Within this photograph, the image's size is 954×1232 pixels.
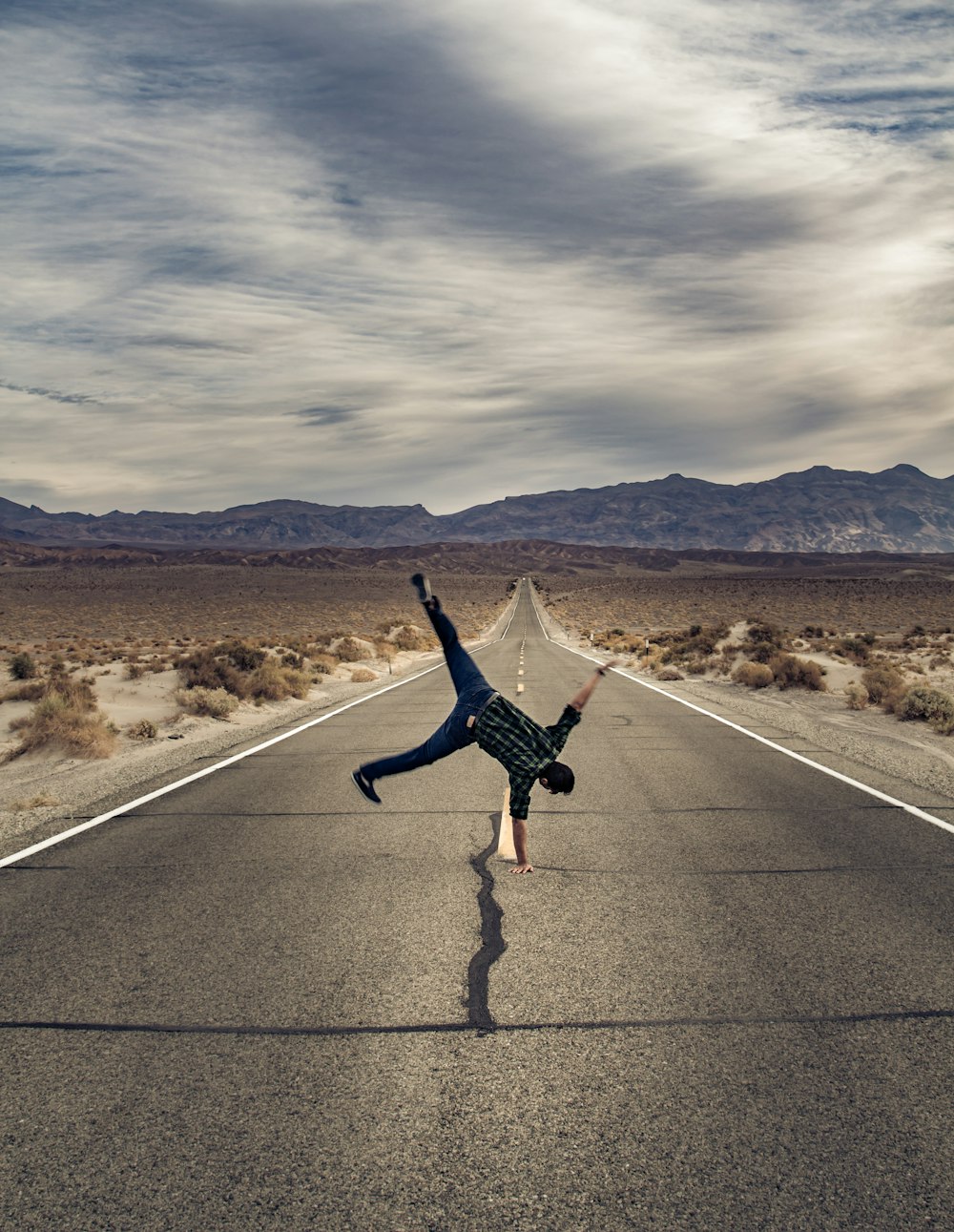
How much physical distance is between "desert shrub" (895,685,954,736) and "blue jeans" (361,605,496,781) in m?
12.0

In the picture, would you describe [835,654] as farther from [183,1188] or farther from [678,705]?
[183,1188]

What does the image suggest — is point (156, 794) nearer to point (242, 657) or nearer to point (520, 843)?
point (520, 843)

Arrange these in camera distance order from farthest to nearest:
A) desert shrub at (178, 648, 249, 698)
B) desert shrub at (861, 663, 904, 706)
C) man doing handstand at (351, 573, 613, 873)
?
desert shrub at (178, 648, 249, 698) → desert shrub at (861, 663, 904, 706) → man doing handstand at (351, 573, 613, 873)

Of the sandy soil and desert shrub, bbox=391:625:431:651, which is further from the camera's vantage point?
desert shrub, bbox=391:625:431:651

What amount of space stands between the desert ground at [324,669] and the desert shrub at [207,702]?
4 cm

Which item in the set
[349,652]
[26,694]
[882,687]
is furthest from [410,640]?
[882,687]

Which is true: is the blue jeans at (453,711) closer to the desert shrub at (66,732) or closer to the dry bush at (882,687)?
the desert shrub at (66,732)

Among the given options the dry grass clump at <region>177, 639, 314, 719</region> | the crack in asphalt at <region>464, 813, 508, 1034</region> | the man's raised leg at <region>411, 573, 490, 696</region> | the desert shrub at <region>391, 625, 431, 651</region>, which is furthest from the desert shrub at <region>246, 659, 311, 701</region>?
the desert shrub at <region>391, 625, 431, 651</region>

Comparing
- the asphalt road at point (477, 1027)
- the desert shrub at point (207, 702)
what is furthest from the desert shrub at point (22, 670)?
the asphalt road at point (477, 1027)

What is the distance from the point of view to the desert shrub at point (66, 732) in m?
12.7

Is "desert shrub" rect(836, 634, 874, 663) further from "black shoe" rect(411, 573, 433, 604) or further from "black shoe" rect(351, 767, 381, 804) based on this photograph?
"black shoe" rect(411, 573, 433, 604)

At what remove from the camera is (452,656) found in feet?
20.6

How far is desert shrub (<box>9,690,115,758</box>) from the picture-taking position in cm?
1266

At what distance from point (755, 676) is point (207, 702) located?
1400 cm
